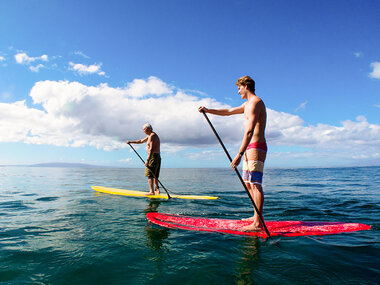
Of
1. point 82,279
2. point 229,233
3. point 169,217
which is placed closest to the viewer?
point 82,279

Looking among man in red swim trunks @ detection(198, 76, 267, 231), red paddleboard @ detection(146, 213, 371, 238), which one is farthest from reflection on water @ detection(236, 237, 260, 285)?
man in red swim trunks @ detection(198, 76, 267, 231)

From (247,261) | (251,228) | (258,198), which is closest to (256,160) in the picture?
(258,198)

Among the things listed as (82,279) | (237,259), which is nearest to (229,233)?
(237,259)

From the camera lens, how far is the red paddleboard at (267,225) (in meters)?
4.32

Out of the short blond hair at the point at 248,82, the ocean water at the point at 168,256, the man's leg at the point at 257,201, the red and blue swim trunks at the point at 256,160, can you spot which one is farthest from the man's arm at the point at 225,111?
the ocean water at the point at 168,256

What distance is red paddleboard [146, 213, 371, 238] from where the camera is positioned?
4.32m

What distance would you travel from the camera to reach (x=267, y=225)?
479cm

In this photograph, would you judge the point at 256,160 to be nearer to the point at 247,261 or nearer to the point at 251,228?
the point at 251,228

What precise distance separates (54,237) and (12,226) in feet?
5.00

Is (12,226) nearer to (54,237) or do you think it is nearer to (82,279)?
(54,237)

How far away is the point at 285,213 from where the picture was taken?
252 inches

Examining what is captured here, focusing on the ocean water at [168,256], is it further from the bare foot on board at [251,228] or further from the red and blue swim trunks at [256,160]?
the red and blue swim trunks at [256,160]

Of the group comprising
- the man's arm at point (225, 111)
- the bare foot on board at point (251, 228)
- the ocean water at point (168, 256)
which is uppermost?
the man's arm at point (225, 111)

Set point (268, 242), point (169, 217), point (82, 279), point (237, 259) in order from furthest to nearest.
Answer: point (169, 217) → point (268, 242) → point (237, 259) → point (82, 279)
